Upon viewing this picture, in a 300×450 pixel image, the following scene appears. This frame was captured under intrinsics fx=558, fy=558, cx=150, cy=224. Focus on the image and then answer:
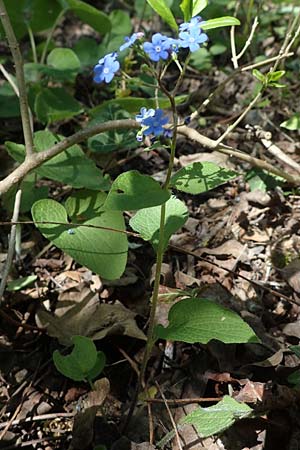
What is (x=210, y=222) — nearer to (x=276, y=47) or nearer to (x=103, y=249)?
(x=103, y=249)

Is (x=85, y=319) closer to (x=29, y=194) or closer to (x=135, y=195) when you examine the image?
(x=29, y=194)

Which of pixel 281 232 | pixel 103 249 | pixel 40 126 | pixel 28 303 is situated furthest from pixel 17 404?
pixel 40 126

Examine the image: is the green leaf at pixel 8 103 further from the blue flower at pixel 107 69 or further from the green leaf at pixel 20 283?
the blue flower at pixel 107 69

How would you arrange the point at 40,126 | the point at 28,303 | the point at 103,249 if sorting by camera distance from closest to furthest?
the point at 103,249 < the point at 28,303 < the point at 40,126

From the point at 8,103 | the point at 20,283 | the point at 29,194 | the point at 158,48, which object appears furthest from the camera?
the point at 8,103

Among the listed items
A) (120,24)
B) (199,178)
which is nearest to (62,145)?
(199,178)

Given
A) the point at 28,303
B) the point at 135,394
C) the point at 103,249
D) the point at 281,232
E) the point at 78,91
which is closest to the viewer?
the point at 135,394
